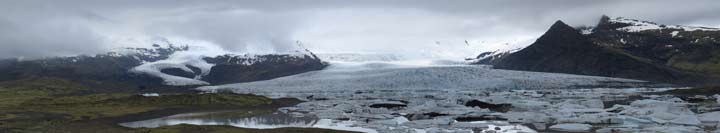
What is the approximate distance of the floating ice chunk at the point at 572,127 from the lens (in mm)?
44375

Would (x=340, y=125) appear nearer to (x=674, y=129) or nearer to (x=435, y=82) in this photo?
(x=674, y=129)

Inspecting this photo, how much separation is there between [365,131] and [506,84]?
9928cm

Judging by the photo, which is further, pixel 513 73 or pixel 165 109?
pixel 513 73

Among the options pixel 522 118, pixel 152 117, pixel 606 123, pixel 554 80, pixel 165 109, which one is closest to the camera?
pixel 606 123

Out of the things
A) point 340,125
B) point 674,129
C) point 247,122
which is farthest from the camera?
point 247,122

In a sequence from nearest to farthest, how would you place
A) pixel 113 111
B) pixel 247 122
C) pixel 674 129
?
1. pixel 674 129
2. pixel 247 122
3. pixel 113 111

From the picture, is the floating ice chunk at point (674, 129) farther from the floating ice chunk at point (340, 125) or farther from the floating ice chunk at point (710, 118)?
the floating ice chunk at point (340, 125)

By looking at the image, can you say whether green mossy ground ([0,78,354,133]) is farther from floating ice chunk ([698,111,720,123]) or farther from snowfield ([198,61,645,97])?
snowfield ([198,61,645,97])

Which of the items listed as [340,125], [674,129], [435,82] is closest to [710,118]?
[674,129]

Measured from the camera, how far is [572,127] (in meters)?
45.5

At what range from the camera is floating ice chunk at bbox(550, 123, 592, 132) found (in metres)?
44.4

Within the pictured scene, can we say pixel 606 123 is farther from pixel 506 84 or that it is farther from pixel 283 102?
pixel 506 84

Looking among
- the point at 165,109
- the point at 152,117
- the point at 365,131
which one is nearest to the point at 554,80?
the point at 165,109

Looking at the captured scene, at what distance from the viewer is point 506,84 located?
14350cm
